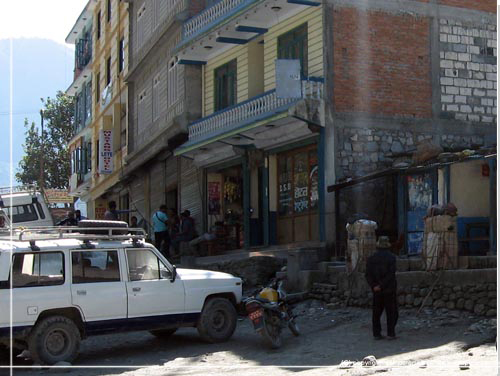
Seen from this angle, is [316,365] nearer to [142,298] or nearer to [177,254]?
[142,298]

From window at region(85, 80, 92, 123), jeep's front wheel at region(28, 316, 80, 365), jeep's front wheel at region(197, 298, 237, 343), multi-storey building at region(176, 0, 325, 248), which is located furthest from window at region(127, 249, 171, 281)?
window at region(85, 80, 92, 123)

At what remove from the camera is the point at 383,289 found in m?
11.8

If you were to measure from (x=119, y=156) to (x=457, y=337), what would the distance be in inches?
958

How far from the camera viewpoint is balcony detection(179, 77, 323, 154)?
19078mm

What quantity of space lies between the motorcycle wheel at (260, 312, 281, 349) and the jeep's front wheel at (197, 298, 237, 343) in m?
1.05

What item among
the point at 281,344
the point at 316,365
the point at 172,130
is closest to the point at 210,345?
the point at 281,344

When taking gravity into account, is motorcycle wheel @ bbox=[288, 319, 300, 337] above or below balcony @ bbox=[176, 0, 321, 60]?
below

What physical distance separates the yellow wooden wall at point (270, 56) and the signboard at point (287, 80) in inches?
32.3

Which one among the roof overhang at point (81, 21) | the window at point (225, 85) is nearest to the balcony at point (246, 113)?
the window at point (225, 85)

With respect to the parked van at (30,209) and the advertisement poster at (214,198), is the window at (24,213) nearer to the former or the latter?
the parked van at (30,209)

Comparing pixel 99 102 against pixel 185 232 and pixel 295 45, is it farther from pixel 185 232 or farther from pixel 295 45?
pixel 295 45

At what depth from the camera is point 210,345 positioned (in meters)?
12.6

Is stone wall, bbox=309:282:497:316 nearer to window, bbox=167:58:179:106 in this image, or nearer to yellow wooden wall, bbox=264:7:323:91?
yellow wooden wall, bbox=264:7:323:91

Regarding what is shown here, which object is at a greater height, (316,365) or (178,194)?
(178,194)
